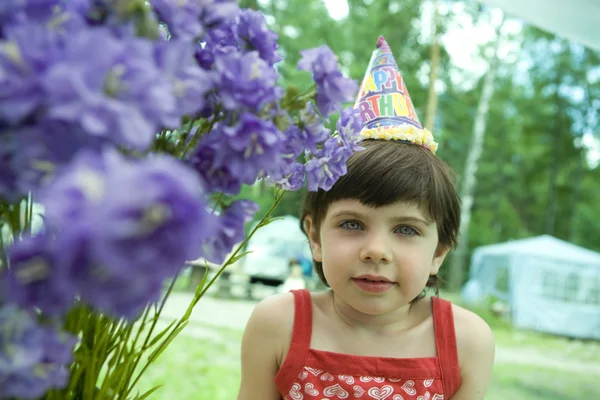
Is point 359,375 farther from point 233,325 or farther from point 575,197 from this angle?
point 575,197

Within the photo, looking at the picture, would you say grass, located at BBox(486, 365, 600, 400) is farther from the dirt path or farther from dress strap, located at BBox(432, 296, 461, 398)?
dress strap, located at BBox(432, 296, 461, 398)

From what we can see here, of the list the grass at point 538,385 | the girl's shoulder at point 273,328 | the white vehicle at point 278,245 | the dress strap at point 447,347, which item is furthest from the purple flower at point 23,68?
the white vehicle at point 278,245

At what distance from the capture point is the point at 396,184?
854 millimetres

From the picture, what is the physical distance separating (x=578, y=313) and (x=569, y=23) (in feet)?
20.0

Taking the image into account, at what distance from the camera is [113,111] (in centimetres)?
28

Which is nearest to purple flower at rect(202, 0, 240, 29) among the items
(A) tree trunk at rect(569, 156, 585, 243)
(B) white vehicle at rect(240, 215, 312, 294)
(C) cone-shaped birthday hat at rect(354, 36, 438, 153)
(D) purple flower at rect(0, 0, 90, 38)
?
(D) purple flower at rect(0, 0, 90, 38)

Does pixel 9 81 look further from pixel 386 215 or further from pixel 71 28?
pixel 386 215

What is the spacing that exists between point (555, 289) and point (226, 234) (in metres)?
8.02

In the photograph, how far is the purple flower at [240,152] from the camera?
379 millimetres

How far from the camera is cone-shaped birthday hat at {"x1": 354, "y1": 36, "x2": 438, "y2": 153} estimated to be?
95cm

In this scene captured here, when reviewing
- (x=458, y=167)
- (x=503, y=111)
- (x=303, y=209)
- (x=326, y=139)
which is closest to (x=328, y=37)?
(x=458, y=167)

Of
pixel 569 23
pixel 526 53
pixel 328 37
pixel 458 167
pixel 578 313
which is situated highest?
pixel 526 53

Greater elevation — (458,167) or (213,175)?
(458,167)

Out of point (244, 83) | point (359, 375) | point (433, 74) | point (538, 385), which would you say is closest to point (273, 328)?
point (359, 375)
